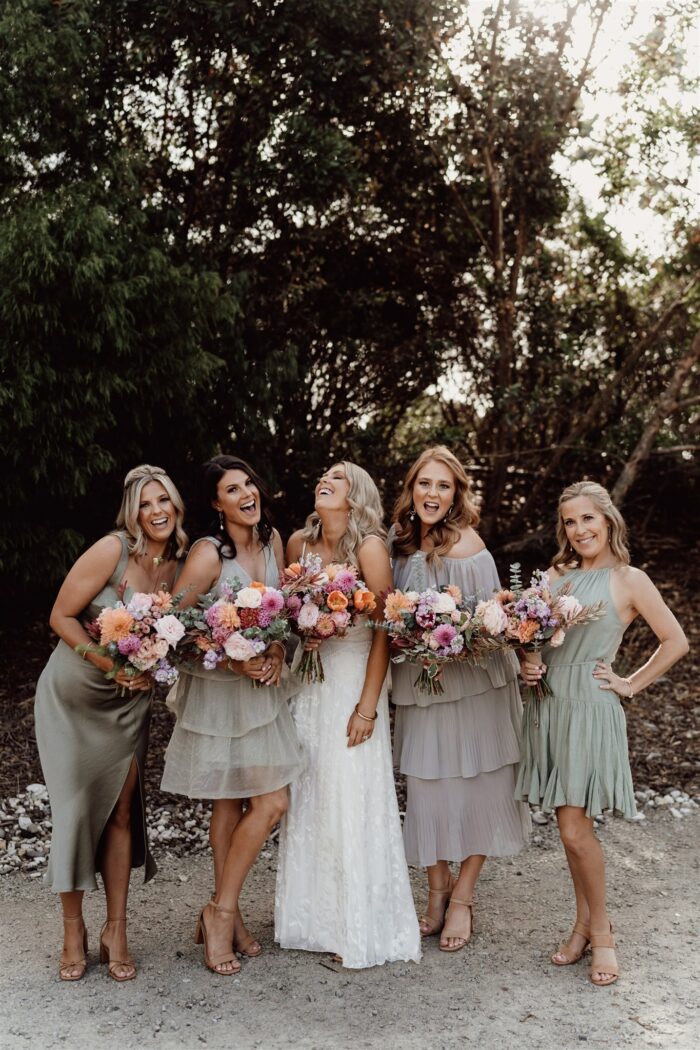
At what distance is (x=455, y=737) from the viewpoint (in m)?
4.58

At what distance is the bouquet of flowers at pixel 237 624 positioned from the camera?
3941 millimetres

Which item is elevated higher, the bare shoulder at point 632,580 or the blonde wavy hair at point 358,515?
the blonde wavy hair at point 358,515

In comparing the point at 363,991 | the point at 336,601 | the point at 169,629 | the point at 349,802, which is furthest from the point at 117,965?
the point at 336,601

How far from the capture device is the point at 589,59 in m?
8.96

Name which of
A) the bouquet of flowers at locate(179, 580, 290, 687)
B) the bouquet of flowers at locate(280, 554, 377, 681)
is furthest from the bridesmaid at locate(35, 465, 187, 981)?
the bouquet of flowers at locate(280, 554, 377, 681)

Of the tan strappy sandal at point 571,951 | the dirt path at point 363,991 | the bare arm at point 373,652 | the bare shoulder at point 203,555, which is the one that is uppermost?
the bare shoulder at point 203,555

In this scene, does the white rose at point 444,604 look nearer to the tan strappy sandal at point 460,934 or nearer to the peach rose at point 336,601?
the peach rose at point 336,601

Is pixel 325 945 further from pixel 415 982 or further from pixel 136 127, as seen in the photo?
pixel 136 127

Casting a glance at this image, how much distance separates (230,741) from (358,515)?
118 centimetres

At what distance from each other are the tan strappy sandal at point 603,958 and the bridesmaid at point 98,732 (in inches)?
80.3

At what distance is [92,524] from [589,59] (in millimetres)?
6200

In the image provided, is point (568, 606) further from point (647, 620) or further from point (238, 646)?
point (238, 646)

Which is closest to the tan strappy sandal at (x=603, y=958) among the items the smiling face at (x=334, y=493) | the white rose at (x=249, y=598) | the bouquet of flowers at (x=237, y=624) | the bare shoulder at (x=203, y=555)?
the bouquet of flowers at (x=237, y=624)

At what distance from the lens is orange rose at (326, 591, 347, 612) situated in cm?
406
